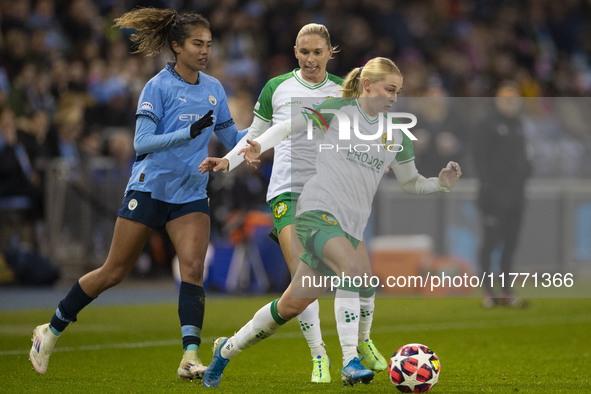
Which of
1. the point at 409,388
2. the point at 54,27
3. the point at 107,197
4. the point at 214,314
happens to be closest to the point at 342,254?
the point at 409,388

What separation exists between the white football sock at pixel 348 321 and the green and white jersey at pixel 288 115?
3.63ft

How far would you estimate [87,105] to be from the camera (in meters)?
15.1

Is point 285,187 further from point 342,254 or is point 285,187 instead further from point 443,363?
point 443,363

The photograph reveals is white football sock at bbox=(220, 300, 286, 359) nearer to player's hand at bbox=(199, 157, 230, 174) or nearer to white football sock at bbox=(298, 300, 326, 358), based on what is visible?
white football sock at bbox=(298, 300, 326, 358)

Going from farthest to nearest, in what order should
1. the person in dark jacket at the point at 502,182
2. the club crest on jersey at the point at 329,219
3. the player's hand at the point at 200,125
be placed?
the person in dark jacket at the point at 502,182, the player's hand at the point at 200,125, the club crest on jersey at the point at 329,219

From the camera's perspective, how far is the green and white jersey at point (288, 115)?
22.2 feet

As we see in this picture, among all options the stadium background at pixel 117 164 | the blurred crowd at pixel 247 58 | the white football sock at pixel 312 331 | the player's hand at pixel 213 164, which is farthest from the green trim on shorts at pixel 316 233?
the stadium background at pixel 117 164

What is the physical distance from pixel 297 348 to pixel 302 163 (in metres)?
2.56

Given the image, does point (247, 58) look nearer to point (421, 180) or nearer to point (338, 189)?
point (421, 180)

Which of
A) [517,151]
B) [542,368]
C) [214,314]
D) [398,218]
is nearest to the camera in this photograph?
[542,368]

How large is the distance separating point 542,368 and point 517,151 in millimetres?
5612

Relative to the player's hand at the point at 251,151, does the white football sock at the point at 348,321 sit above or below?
below

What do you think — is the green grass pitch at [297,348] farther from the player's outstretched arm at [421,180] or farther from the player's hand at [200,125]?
A: the player's hand at [200,125]

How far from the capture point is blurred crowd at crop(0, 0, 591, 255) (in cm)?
1452
